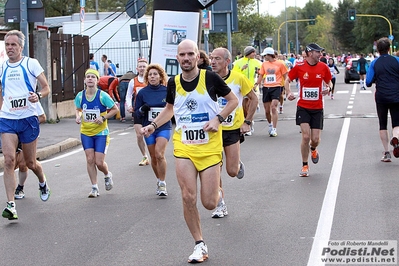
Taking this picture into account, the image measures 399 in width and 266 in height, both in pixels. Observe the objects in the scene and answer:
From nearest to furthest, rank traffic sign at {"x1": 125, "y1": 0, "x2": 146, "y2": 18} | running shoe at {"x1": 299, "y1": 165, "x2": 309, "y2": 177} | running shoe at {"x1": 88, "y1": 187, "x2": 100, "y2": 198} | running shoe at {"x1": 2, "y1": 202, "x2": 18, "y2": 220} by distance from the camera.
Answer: running shoe at {"x1": 2, "y1": 202, "x2": 18, "y2": 220}, running shoe at {"x1": 88, "y1": 187, "x2": 100, "y2": 198}, running shoe at {"x1": 299, "y1": 165, "x2": 309, "y2": 177}, traffic sign at {"x1": 125, "y1": 0, "x2": 146, "y2": 18}

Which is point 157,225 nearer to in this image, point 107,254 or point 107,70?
point 107,254

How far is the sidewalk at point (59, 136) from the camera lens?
1561 centimetres

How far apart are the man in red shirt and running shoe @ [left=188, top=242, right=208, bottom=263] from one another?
5.07 m

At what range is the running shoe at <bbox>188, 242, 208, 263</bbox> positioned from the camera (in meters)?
6.58

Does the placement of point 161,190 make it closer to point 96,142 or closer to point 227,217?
point 96,142

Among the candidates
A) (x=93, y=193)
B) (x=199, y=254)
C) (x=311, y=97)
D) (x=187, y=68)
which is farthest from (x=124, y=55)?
(x=199, y=254)

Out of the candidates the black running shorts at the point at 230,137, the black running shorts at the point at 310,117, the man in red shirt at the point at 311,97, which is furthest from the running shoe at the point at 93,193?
the black running shorts at the point at 310,117

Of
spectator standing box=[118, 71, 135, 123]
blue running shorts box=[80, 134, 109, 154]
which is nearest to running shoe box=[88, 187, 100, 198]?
blue running shorts box=[80, 134, 109, 154]

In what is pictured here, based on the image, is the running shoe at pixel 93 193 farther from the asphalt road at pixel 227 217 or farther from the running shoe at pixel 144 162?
the running shoe at pixel 144 162

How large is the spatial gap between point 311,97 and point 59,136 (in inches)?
314

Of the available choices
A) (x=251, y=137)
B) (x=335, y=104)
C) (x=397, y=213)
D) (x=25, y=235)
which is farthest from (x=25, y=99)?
(x=335, y=104)

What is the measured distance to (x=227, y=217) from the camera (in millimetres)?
8594

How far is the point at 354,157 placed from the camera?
13.4 m

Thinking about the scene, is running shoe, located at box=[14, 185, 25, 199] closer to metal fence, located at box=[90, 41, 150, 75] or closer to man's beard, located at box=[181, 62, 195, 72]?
man's beard, located at box=[181, 62, 195, 72]
